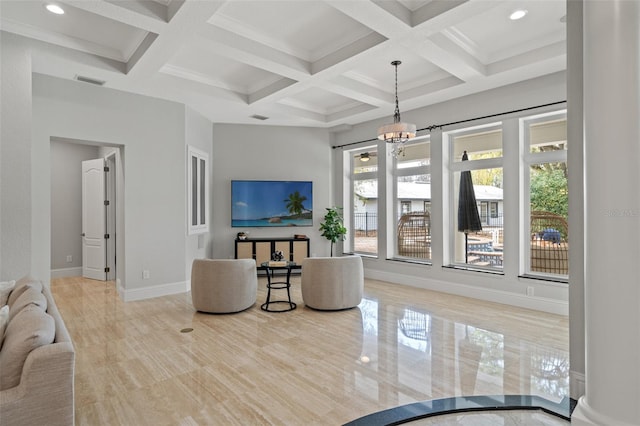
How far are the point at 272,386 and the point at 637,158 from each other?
8.87 ft

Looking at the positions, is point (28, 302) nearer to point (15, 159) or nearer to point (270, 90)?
point (15, 159)

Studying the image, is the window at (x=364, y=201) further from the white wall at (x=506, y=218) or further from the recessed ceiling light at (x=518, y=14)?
the recessed ceiling light at (x=518, y=14)

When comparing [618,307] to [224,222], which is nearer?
[618,307]

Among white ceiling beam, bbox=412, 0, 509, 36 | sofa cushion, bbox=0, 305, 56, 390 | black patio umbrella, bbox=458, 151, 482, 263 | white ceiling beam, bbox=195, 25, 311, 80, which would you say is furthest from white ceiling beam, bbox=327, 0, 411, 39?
sofa cushion, bbox=0, 305, 56, 390

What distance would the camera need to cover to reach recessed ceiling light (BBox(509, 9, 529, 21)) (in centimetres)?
356

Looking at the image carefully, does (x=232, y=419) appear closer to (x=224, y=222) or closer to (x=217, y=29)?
(x=217, y=29)

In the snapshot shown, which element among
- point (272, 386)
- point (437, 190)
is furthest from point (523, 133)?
point (272, 386)

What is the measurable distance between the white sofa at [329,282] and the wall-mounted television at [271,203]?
268 centimetres

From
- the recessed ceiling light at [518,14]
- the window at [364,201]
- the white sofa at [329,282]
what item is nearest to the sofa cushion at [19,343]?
the white sofa at [329,282]

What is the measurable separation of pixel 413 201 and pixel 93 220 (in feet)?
20.3

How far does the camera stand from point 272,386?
279 centimetres

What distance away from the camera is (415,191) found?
6637 mm

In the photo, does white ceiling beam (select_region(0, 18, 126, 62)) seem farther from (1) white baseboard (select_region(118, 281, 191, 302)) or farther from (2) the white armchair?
(1) white baseboard (select_region(118, 281, 191, 302))

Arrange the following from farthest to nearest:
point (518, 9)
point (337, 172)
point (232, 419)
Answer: point (337, 172), point (518, 9), point (232, 419)
